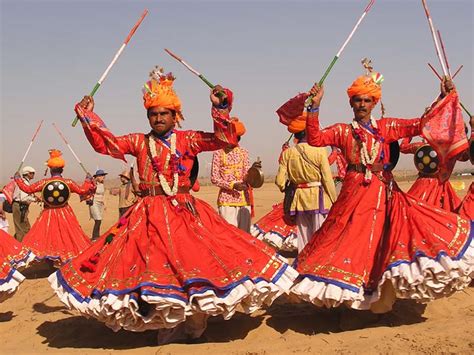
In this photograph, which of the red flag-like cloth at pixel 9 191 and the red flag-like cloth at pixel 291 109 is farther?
the red flag-like cloth at pixel 9 191

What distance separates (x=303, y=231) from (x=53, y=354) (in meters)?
4.48

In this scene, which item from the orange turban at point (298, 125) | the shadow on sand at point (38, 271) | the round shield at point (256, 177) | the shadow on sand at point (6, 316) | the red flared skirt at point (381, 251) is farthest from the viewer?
the shadow on sand at point (38, 271)

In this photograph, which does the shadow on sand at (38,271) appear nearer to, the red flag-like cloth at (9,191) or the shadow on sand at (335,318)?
the red flag-like cloth at (9,191)

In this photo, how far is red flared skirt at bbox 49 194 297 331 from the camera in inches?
199

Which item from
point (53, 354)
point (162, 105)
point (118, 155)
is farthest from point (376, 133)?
point (53, 354)

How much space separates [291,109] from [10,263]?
3.86m

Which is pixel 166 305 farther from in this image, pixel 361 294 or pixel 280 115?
pixel 280 115

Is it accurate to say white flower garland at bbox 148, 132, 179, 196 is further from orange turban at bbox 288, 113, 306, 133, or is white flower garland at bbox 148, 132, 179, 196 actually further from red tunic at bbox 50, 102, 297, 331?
orange turban at bbox 288, 113, 306, 133

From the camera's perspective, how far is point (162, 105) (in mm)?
5855

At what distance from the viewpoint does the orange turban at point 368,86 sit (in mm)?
6270

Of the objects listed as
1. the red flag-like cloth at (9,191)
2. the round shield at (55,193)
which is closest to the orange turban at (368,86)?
the round shield at (55,193)

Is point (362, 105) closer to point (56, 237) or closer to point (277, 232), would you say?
point (277, 232)

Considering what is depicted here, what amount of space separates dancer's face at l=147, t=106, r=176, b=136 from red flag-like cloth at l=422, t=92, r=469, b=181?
2.57 m

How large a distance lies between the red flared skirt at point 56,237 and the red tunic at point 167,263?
4.61 metres
